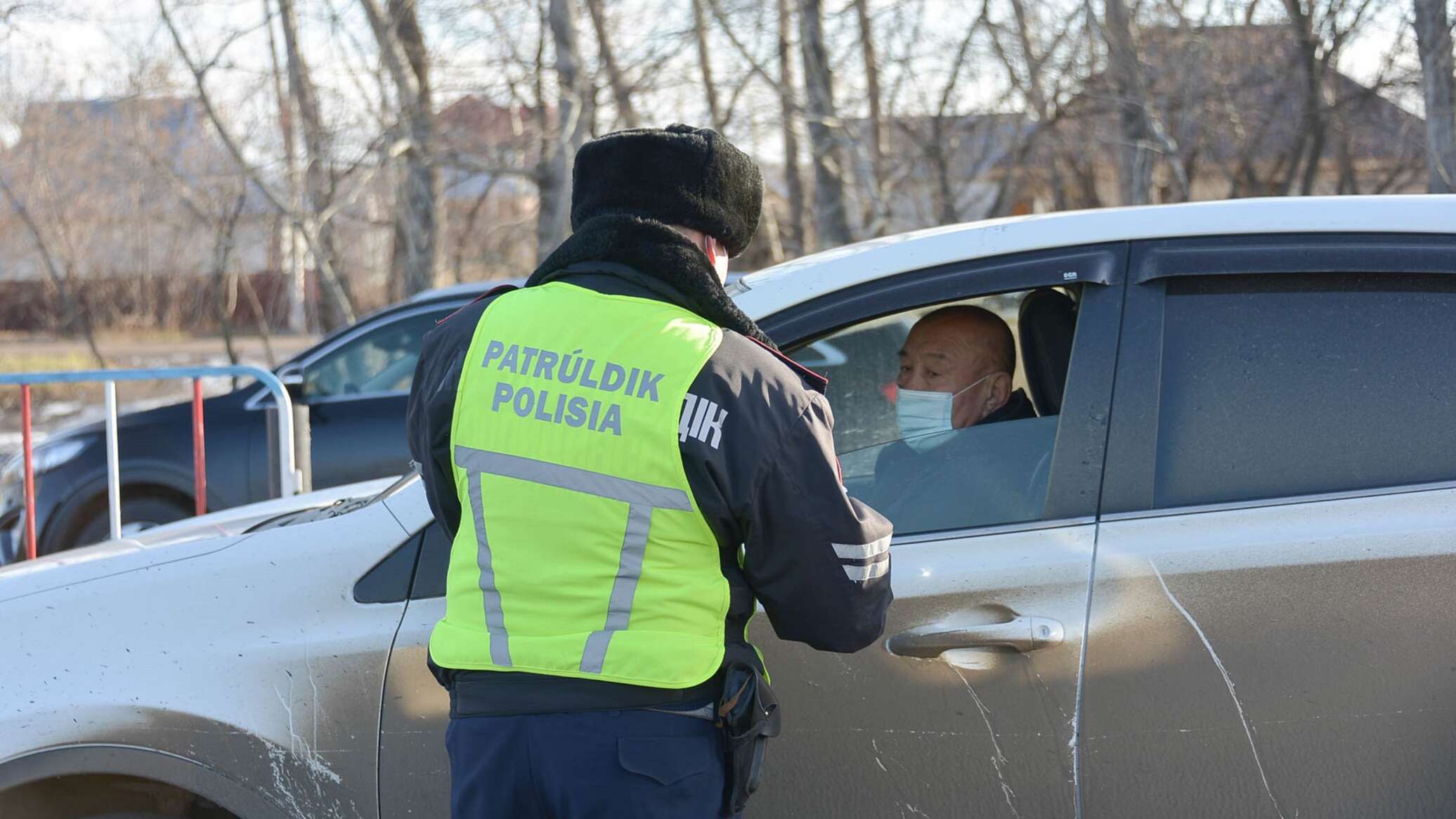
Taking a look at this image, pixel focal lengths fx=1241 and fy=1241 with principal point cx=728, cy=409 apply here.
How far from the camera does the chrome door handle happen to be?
6.89ft

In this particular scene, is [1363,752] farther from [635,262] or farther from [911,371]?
[635,262]

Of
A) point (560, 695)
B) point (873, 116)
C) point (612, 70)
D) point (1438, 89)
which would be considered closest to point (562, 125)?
point (612, 70)

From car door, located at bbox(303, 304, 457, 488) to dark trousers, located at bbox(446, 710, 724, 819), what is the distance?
417 cm

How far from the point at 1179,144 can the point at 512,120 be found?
602 centimetres

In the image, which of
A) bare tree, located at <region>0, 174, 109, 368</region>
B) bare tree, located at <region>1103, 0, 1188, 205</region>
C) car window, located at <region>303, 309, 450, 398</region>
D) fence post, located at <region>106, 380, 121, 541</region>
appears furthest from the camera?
bare tree, located at <region>0, 174, 109, 368</region>

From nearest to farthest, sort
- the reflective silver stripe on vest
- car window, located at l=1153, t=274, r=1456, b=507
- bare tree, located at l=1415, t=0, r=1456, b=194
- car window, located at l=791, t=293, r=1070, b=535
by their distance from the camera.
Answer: the reflective silver stripe on vest, car window, located at l=1153, t=274, r=1456, b=507, car window, located at l=791, t=293, r=1070, b=535, bare tree, located at l=1415, t=0, r=1456, b=194

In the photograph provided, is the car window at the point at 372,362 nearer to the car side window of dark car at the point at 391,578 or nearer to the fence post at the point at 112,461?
the fence post at the point at 112,461

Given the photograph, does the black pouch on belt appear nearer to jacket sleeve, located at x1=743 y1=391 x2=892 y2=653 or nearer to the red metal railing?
jacket sleeve, located at x1=743 y1=391 x2=892 y2=653

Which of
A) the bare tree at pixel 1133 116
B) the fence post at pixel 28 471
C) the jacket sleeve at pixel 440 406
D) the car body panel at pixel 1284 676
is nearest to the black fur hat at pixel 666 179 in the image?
the jacket sleeve at pixel 440 406

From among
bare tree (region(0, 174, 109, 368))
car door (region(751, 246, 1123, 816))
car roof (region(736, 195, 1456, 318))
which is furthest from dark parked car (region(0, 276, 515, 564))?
bare tree (region(0, 174, 109, 368))

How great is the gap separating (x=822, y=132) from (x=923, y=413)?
331 inches

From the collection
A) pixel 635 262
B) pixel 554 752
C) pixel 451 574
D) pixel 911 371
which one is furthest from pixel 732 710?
pixel 911 371

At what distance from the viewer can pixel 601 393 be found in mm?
1703

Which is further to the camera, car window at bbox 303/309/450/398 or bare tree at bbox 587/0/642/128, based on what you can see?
bare tree at bbox 587/0/642/128
